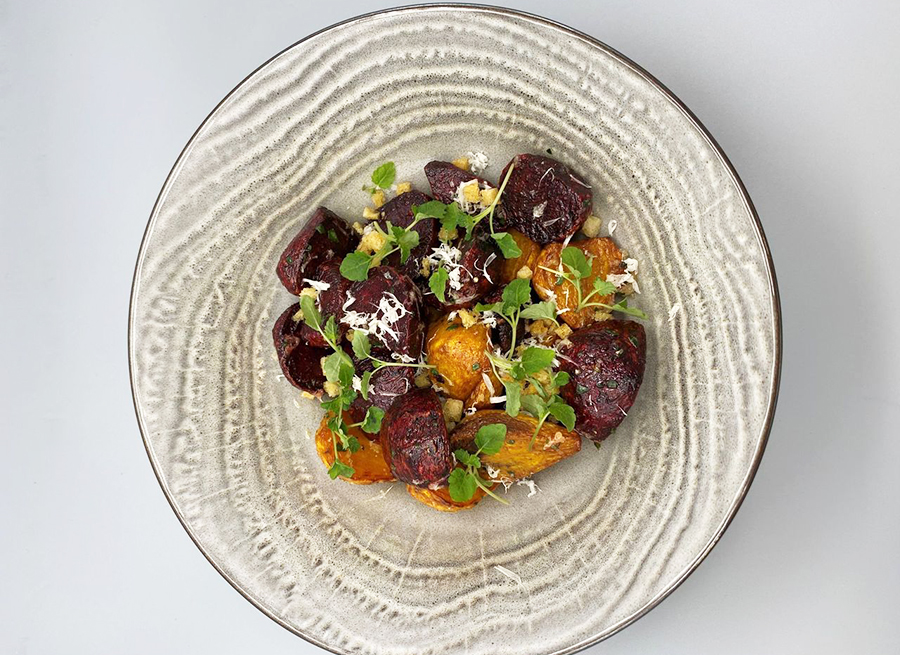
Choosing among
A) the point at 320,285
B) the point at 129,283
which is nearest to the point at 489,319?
the point at 320,285

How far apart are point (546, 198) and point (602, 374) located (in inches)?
14.9

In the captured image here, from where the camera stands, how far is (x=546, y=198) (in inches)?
56.7

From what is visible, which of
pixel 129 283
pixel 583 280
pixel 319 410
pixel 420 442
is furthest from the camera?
pixel 129 283

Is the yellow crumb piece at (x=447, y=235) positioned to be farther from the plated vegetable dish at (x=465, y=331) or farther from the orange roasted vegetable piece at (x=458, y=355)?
the orange roasted vegetable piece at (x=458, y=355)

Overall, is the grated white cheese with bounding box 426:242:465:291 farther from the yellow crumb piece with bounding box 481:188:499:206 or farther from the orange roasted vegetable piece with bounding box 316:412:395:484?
the orange roasted vegetable piece with bounding box 316:412:395:484

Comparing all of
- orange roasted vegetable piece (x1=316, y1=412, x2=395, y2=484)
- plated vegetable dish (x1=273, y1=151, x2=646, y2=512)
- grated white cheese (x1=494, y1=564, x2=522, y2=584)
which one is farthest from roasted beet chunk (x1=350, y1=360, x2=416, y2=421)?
grated white cheese (x1=494, y1=564, x2=522, y2=584)

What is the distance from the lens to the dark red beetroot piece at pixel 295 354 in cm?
151

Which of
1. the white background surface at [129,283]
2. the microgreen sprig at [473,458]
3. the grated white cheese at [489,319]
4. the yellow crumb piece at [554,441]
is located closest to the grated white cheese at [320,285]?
the grated white cheese at [489,319]

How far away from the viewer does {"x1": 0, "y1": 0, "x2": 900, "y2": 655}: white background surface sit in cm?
171

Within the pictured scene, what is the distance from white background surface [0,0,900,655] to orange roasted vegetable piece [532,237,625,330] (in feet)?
1.64

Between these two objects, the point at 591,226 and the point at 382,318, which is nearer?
the point at 382,318

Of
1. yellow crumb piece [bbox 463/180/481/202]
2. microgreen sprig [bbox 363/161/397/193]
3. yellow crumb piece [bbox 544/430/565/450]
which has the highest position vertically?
microgreen sprig [bbox 363/161/397/193]

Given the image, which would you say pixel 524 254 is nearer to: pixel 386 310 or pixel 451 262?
pixel 451 262

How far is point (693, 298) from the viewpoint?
4.66ft
